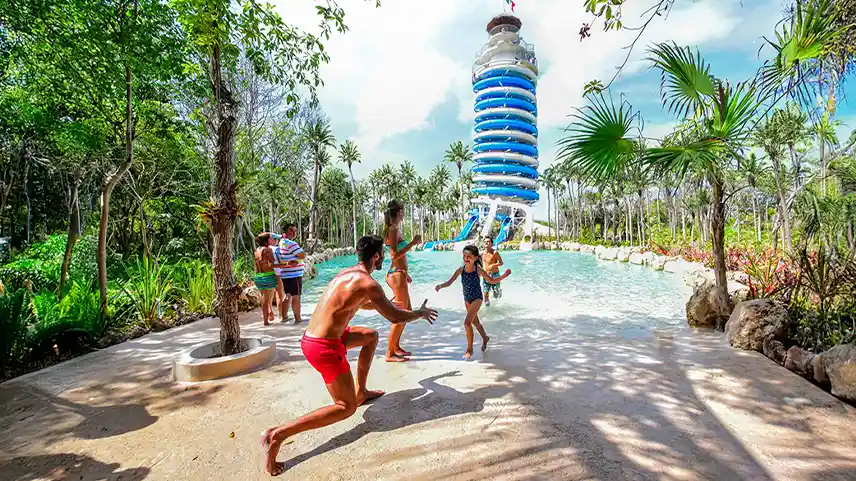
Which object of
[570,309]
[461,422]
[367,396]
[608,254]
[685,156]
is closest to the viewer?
[461,422]

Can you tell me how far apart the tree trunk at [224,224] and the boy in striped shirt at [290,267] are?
185 cm

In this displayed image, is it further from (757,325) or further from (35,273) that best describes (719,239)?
(35,273)

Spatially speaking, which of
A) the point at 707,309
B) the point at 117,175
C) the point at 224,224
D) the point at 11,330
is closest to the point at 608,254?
the point at 707,309

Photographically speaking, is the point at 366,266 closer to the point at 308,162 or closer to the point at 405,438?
the point at 405,438

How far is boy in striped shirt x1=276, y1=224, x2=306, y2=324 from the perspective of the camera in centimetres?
623

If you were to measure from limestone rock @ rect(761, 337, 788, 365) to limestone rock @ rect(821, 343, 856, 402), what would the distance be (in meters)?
0.78

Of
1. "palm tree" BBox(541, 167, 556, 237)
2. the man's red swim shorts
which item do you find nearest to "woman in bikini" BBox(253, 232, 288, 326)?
the man's red swim shorts

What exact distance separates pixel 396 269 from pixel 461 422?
1.91 meters

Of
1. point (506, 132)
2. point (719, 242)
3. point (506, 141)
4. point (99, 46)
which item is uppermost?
point (506, 132)

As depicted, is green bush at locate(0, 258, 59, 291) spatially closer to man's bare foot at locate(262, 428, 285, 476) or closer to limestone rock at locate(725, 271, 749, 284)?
man's bare foot at locate(262, 428, 285, 476)

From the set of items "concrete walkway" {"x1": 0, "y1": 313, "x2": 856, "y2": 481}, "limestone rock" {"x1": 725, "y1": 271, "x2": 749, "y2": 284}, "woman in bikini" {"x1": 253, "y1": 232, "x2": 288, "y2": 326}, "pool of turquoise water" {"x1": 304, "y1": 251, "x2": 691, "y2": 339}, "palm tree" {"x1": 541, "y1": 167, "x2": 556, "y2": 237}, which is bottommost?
"pool of turquoise water" {"x1": 304, "y1": 251, "x2": 691, "y2": 339}

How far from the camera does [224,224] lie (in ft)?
14.0

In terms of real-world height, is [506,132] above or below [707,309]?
above

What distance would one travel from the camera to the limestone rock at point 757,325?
4.39 meters
